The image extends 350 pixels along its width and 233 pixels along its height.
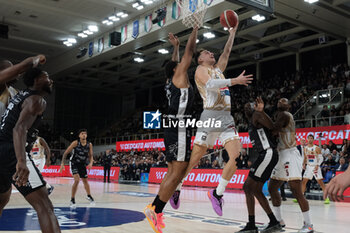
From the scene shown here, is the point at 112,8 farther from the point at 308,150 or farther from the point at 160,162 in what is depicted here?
the point at 308,150

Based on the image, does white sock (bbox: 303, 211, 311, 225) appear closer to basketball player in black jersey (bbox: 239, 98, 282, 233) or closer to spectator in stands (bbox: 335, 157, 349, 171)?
basketball player in black jersey (bbox: 239, 98, 282, 233)

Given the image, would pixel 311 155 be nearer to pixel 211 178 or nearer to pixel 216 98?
pixel 211 178

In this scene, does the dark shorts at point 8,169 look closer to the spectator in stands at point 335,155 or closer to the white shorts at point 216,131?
the white shorts at point 216,131

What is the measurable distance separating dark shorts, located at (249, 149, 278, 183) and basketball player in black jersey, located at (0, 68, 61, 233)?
2965 mm

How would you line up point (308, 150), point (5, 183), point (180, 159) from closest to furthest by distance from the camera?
1. point (5, 183)
2. point (180, 159)
3. point (308, 150)

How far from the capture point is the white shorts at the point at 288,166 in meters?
5.39

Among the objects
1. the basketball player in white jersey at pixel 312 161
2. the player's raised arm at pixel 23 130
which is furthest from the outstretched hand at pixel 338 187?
the basketball player in white jersey at pixel 312 161

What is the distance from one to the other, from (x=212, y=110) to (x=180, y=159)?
0.89 meters

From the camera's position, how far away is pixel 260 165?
5219 millimetres

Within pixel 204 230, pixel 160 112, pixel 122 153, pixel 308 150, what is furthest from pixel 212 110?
pixel 160 112

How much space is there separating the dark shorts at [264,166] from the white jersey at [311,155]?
5682mm

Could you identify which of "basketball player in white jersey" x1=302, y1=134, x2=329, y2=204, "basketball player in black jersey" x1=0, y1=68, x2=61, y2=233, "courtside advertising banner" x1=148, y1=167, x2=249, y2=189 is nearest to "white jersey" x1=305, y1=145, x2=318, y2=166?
"basketball player in white jersey" x1=302, y1=134, x2=329, y2=204

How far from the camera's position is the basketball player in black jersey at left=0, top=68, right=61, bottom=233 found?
313 centimetres

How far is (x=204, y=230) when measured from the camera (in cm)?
518
